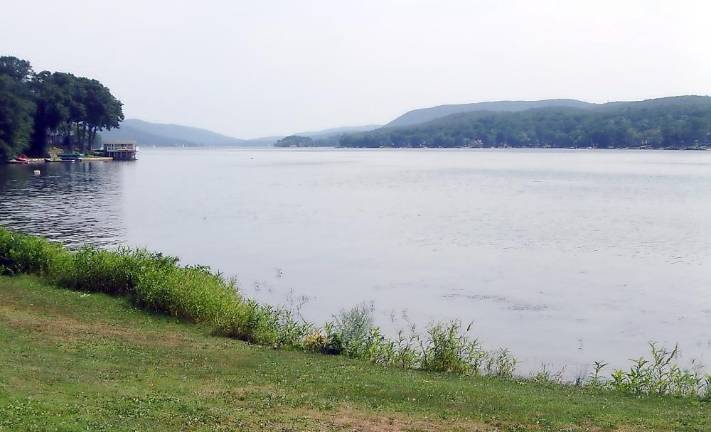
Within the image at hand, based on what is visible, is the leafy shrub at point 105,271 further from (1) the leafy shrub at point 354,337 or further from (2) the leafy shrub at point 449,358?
(2) the leafy shrub at point 449,358

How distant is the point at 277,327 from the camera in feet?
63.7

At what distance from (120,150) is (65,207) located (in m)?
106

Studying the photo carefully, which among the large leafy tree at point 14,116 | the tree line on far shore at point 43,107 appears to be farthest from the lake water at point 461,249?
the tree line on far shore at point 43,107

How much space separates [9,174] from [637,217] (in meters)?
78.0

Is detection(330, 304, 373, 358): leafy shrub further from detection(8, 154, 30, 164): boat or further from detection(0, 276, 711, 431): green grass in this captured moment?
detection(8, 154, 30, 164): boat

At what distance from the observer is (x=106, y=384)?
40.4 ft

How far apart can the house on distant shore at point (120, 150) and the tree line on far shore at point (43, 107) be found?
7701 millimetres

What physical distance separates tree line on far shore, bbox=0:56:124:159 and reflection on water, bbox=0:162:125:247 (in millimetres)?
16951

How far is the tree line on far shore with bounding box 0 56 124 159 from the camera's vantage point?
105 metres

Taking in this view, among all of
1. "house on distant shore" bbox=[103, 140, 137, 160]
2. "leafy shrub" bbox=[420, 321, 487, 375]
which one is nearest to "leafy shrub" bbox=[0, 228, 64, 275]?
"leafy shrub" bbox=[420, 321, 487, 375]

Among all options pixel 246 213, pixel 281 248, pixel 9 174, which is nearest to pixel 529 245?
pixel 281 248

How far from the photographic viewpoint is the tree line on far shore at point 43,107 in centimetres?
10475

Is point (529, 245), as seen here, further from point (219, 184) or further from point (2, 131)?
point (2, 131)

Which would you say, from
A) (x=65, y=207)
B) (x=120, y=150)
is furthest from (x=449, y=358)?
(x=120, y=150)
